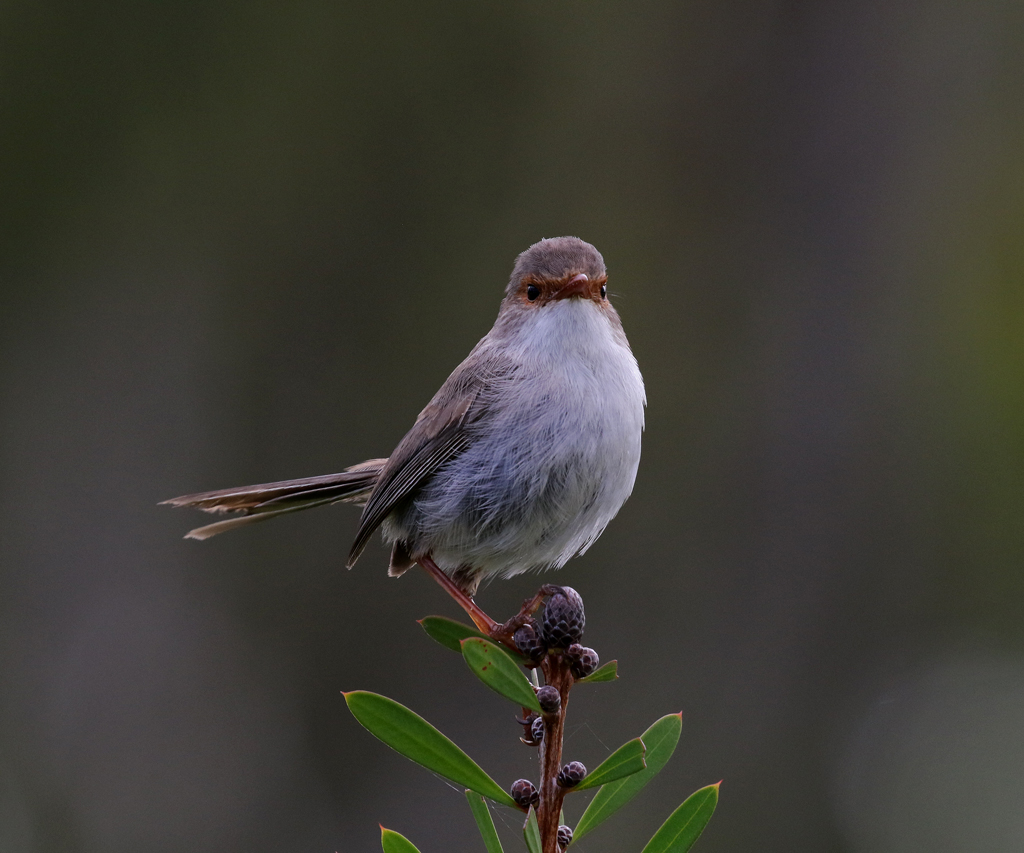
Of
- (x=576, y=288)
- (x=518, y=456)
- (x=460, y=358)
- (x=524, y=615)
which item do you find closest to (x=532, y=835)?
(x=524, y=615)

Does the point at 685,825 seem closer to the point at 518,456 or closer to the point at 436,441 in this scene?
the point at 518,456

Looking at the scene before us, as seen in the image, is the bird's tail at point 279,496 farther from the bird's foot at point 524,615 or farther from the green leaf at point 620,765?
the green leaf at point 620,765

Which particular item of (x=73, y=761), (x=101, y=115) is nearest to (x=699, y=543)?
(x=73, y=761)

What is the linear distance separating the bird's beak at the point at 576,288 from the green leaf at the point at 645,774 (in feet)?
7.20

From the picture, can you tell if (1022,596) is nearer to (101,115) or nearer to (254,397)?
(254,397)

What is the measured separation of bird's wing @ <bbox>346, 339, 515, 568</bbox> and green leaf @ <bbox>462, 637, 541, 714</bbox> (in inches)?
76.9

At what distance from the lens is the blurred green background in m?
5.78

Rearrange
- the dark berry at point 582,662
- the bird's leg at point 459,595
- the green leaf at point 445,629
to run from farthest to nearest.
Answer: the bird's leg at point 459,595 → the green leaf at point 445,629 → the dark berry at point 582,662

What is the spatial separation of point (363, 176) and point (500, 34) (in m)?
1.50

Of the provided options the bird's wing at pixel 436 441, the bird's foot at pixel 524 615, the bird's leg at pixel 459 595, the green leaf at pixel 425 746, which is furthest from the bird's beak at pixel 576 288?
the green leaf at pixel 425 746

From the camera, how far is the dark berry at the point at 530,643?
5.56 feet

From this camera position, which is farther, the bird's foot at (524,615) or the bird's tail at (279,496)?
the bird's tail at (279,496)

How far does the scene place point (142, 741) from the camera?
5.92 m

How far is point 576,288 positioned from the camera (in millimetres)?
3471
